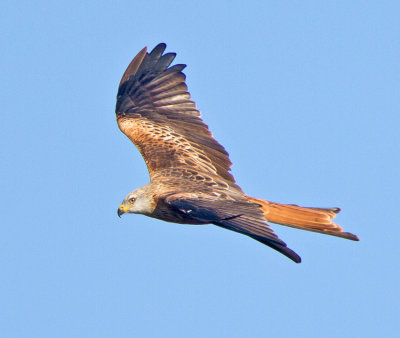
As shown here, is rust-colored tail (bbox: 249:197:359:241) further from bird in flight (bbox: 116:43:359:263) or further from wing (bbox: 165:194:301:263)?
wing (bbox: 165:194:301:263)

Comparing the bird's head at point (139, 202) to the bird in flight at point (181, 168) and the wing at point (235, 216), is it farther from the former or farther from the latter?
the wing at point (235, 216)

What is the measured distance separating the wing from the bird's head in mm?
658

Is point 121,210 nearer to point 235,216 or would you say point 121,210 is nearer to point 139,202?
point 139,202

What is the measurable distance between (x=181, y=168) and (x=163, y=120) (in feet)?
5.01

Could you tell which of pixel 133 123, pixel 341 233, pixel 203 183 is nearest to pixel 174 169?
pixel 203 183

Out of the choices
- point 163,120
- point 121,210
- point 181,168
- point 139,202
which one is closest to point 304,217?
point 181,168

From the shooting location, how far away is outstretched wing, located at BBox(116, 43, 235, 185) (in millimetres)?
13445

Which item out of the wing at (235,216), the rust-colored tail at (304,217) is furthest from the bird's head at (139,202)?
the rust-colored tail at (304,217)

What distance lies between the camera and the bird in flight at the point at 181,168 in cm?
1096

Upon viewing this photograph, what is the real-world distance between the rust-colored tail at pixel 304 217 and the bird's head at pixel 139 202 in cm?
163

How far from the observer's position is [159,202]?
12.3m

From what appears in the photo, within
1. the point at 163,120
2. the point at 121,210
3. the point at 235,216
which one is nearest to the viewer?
the point at 235,216

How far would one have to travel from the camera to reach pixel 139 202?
12.5m

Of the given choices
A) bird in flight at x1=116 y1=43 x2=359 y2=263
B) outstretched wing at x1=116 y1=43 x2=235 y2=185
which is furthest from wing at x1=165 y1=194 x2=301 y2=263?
outstretched wing at x1=116 y1=43 x2=235 y2=185
